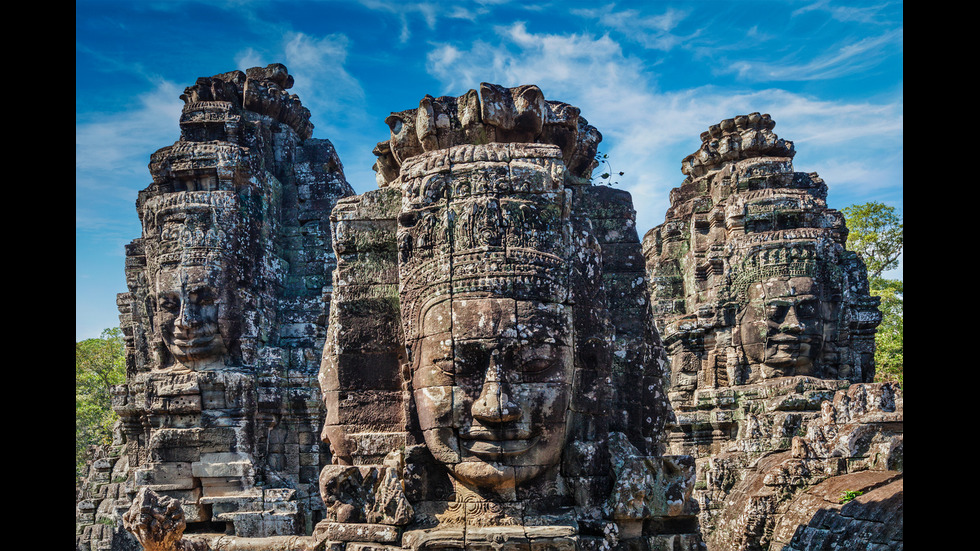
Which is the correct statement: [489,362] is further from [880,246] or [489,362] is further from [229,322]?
[880,246]

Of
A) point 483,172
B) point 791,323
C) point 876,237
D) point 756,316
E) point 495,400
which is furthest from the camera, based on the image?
point 876,237

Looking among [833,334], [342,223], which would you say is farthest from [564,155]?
[833,334]

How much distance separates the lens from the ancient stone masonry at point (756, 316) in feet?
41.5

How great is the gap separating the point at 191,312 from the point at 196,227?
129 centimetres

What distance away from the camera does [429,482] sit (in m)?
5.92

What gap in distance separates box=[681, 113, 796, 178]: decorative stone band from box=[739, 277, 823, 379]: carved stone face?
2.79 m

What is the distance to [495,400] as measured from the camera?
18.0 ft

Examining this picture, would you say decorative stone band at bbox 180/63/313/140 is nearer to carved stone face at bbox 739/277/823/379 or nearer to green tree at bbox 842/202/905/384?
carved stone face at bbox 739/277/823/379

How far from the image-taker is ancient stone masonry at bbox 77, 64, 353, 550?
1178 centimetres

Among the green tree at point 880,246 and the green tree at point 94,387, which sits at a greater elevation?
the green tree at point 880,246

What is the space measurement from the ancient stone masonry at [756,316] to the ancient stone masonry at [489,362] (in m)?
6.09

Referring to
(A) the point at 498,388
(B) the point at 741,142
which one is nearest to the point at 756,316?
(B) the point at 741,142

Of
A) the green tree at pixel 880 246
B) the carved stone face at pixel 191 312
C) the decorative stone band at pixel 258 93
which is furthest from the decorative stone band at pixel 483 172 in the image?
the green tree at pixel 880 246

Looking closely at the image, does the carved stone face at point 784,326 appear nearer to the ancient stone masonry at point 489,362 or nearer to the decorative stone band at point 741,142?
the decorative stone band at point 741,142
